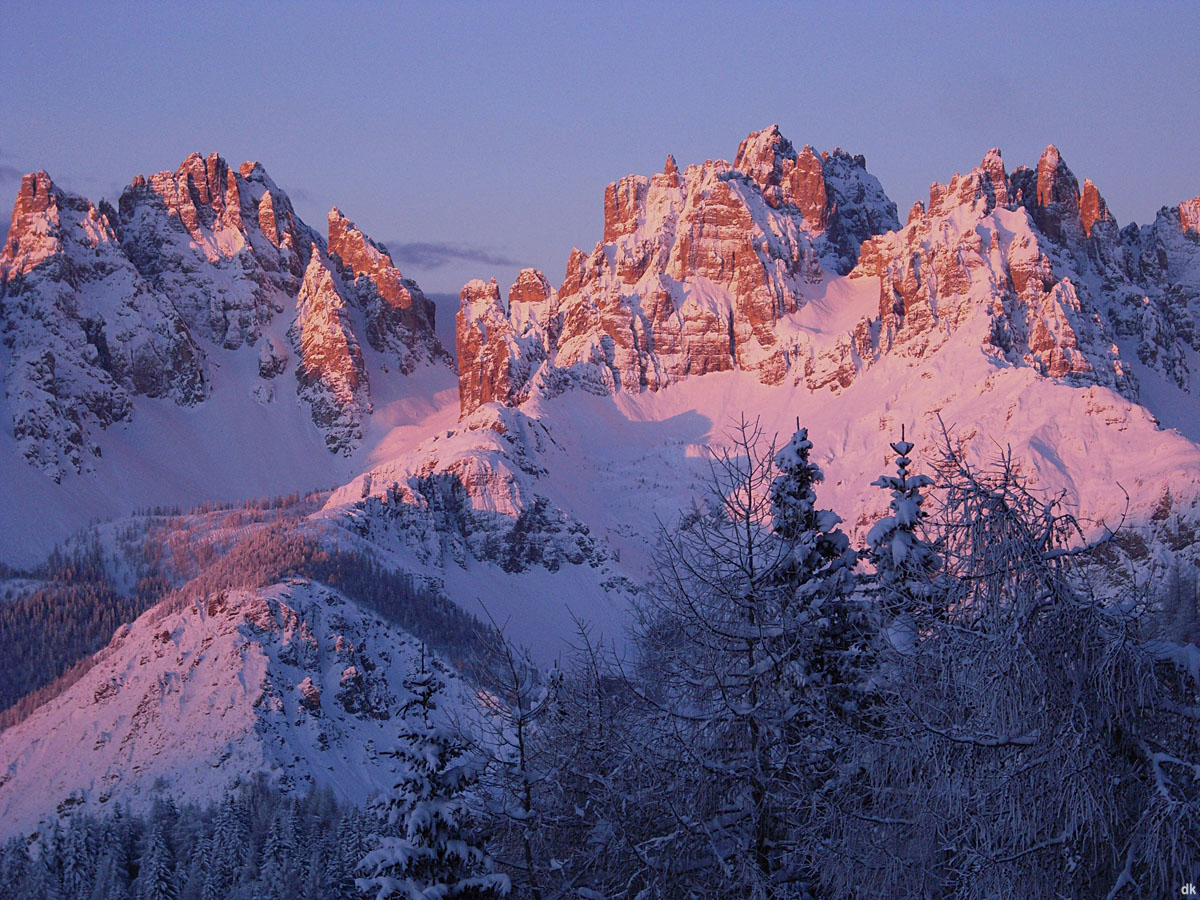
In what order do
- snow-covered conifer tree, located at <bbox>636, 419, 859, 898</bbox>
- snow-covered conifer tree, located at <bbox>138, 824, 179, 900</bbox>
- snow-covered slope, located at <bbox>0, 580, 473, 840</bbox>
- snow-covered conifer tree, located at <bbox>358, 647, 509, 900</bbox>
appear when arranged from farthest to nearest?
snow-covered slope, located at <bbox>0, 580, 473, 840</bbox> → snow-covered conifer tree, located at <bbox>138, 824, 179, 900</bbox> → snow-covered conifer tree, located at <bbox>358, 647, 509, 900</bbox> → snow-covered conifer tree, located at <bbox>636, 419, 859, 898</bbox>

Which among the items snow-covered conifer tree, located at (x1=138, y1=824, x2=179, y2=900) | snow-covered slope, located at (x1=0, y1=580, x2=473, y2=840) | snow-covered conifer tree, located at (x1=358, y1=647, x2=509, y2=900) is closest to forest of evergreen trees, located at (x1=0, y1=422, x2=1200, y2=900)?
snow-covered conifer tree, located at (x1=358, y1=647, x2=509, y2=900)

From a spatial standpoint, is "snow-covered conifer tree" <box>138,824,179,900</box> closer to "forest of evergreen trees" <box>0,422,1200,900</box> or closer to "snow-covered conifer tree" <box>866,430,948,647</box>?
"forest of evergreen trees" <box>0,422,1200,900</box>

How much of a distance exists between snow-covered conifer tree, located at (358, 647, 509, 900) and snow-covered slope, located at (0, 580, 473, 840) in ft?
270

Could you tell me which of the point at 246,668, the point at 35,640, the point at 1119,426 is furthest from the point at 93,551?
the point at 1119,426

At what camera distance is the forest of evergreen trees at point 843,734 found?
29.6 feet

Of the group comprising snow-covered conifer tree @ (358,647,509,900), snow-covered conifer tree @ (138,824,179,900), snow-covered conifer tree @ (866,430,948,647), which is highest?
snow-covered conifer tree @ (866,430,948,647)

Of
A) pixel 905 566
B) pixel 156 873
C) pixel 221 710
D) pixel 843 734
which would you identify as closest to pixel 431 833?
pixel 843 734

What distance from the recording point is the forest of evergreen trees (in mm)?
9008

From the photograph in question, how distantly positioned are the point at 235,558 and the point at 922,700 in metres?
138

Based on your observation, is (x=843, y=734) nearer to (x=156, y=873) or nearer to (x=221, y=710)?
(x=156, y=873)

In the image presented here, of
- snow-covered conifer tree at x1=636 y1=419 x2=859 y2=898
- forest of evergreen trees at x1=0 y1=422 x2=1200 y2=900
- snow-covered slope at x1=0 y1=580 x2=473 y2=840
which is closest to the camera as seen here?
forest of evergreen trees at x1=0 y1=422 x2=1200 y2=900

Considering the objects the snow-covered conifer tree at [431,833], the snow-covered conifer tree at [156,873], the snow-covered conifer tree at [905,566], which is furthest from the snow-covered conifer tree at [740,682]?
the snow-covered conifer tree at [156,873]

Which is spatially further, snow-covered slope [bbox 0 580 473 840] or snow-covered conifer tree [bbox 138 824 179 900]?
snow-covered slope [bbox 0 580 473 840]

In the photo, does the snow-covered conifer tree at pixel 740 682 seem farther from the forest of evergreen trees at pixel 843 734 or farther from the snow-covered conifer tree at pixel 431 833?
the snow-covered conifer tree at pixel 431 833
